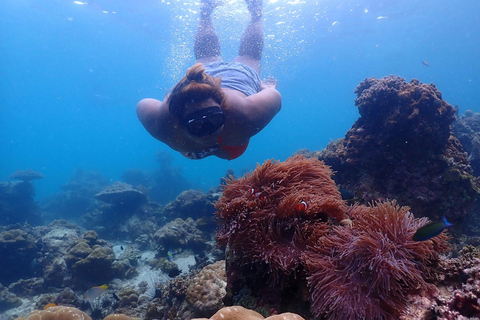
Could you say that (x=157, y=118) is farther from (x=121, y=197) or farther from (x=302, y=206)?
(x=121, y=197)

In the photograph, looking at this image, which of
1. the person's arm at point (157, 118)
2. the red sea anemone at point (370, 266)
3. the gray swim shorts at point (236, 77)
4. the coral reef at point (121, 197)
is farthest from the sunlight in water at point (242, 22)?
the red sea anemone at point (370, 266)

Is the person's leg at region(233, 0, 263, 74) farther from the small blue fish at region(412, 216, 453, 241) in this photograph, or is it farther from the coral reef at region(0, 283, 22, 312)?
the coral reef at region(0, 283, 22, 312)

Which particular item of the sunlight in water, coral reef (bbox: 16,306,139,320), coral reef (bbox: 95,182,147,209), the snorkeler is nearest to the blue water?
the sunlight in water

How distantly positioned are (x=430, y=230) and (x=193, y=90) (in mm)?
2662

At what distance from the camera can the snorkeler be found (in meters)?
3.07

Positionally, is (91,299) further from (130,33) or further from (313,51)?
(313,51)

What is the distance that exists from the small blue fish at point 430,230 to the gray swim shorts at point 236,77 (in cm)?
330

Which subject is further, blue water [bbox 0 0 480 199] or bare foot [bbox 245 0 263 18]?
blue water [bbox 0 0 480 199]

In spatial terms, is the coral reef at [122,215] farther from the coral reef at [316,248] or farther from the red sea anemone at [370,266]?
the red sea anemone at [370,266]

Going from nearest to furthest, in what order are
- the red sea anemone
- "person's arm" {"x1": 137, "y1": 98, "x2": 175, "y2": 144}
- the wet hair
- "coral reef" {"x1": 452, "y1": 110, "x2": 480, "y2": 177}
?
1. the red sea anemone
2. the wet hair
3. "person's arm" {"x1": 137, "y1": 98, "x2": 175, "y2": 144}
4. "coral reef" {"x1": 452, "y1": 110, "x2": 480, "y2": 177}

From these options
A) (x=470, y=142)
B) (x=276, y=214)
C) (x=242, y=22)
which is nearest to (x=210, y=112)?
(x=276, y=214)

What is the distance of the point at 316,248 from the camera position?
2379 millimetres

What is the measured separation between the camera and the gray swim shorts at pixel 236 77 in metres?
4.54

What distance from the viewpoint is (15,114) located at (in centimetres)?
10862
